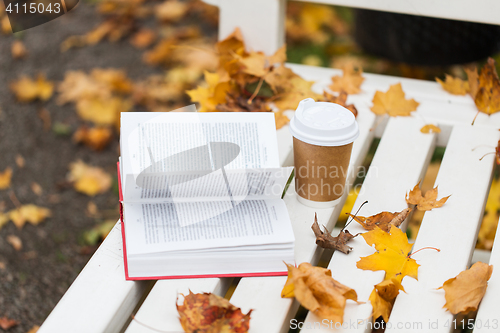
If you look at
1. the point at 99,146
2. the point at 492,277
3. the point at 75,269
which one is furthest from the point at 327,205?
the point at 99,146

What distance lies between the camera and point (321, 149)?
938mm

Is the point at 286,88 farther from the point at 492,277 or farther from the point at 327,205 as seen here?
the point at 492,277

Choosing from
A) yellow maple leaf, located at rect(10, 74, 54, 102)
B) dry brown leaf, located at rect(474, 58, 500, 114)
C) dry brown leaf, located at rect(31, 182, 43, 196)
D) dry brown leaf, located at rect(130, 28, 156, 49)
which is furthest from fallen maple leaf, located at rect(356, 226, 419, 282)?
dry brown leaf, located at rect(130, 28, 156, 49)

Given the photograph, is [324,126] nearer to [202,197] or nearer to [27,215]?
[202,197]

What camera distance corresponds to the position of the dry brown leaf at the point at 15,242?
5.16 ft

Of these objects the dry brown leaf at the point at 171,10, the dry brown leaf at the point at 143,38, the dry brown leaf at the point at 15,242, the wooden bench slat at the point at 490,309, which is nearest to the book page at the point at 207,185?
the wooden bench slat at the point at 490,309

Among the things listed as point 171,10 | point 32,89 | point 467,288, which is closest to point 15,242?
point 32,89

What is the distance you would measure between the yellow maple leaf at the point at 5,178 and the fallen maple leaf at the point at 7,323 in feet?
1.88

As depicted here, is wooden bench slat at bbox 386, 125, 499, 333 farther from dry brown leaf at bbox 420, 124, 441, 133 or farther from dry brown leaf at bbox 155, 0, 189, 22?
dry brown leaf at bbox 155, 0, 189, 22

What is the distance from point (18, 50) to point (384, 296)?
2.20m

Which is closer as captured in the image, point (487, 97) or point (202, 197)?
point (202, 197)

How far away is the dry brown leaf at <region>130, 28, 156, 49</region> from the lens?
251cm

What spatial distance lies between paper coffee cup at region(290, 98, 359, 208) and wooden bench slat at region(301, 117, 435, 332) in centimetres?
8

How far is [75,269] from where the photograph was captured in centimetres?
153
